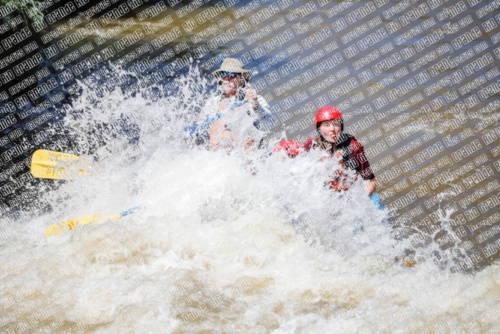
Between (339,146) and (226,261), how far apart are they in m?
1.57

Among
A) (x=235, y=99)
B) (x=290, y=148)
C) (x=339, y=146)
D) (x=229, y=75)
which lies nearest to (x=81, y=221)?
(x=235, y=99)

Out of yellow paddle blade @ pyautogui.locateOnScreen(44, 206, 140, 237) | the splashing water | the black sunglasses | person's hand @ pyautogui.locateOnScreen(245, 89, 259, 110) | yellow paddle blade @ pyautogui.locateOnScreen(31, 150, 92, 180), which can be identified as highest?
yellow paddle blade @ pyautogui.locateOnScreen(31, 150, 92, 180)

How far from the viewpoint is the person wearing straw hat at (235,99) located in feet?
19.0

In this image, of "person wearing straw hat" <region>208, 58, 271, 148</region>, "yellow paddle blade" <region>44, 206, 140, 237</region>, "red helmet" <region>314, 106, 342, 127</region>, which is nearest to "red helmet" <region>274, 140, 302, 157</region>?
"red helmet" <region>314, 106, 342, 127</region>

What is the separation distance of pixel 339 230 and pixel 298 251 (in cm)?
48

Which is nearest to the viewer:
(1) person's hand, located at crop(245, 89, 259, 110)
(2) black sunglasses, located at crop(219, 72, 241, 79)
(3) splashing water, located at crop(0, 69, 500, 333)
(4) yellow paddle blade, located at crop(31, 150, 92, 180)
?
(3) splashing water, located at crop(0, 69, 500, 333)

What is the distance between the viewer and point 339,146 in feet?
16.1

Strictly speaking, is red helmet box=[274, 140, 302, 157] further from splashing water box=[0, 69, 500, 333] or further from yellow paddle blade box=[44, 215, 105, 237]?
yellow paddle blade box=[44, 215, 105, 237]

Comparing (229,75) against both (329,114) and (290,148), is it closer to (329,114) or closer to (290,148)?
(290,148)

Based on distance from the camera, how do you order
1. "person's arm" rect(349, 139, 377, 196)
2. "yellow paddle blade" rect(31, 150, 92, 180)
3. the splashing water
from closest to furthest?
the splashing water, "person's arm" rect(349, 139, 377, 196), "yellow paddle blade" rect(31, 150, 92, 180)

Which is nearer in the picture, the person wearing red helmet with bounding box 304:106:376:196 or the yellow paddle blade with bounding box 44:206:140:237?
the person wearing red helmet with bounding box 304:106:376:196

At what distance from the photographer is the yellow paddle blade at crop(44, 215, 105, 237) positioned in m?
5.71

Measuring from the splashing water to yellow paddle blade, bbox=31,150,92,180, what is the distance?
0.15 metres

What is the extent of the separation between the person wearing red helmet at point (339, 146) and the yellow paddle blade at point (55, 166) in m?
3.33
